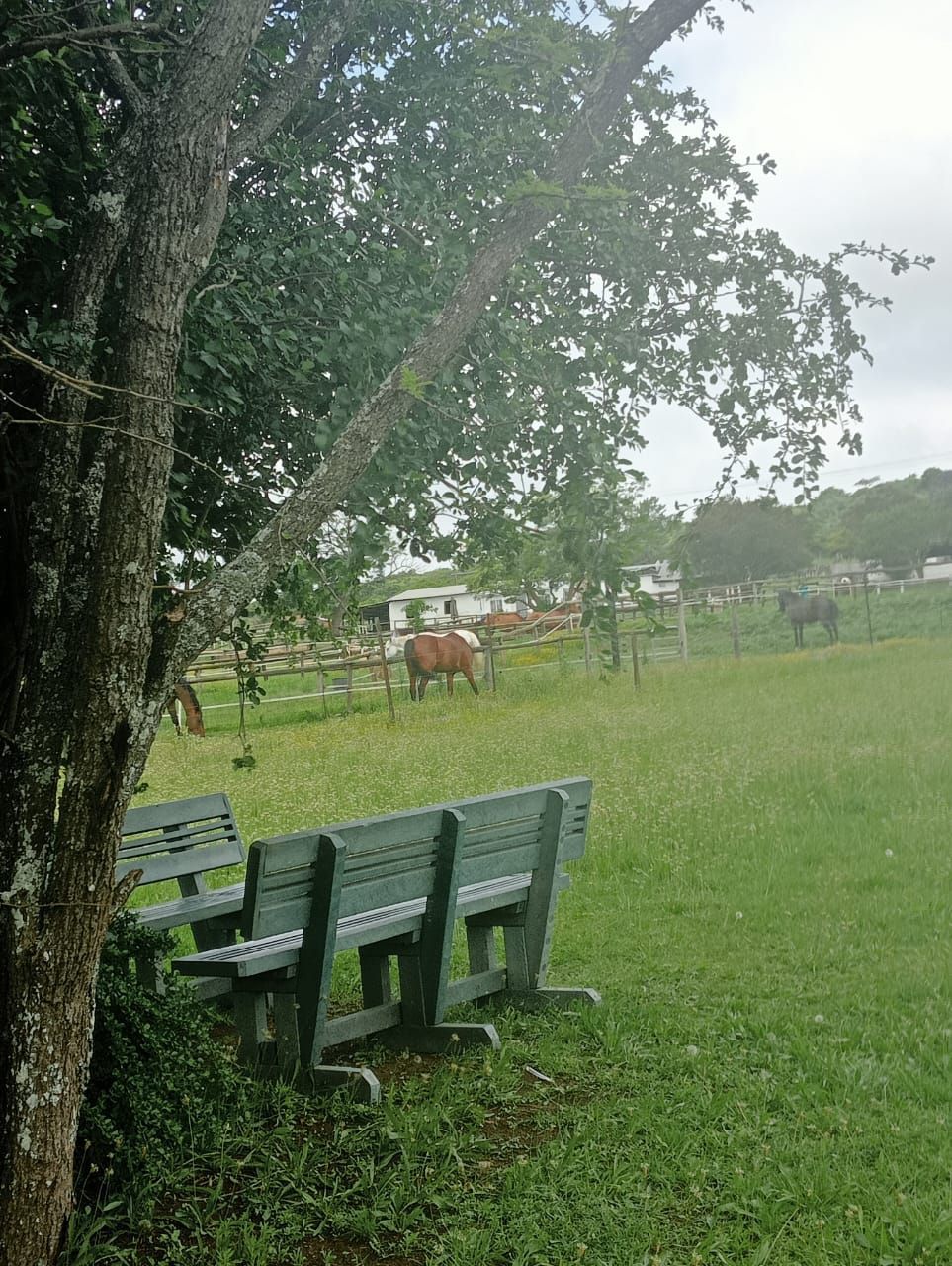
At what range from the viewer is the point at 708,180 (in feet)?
15.1

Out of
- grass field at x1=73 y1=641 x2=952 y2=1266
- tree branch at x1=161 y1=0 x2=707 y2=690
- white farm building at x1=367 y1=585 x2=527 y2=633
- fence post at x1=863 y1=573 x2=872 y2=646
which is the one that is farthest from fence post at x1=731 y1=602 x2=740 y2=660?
tree branch at x1=161 y1=0 x2=707 y2=690

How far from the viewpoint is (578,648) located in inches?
388

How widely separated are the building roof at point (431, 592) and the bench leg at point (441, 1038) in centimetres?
274

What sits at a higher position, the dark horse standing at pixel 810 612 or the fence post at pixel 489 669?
the dark horse standing at pixel 810 612

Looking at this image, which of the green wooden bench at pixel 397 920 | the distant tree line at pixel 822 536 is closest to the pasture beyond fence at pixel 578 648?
the distant tree line at pixel 822 536

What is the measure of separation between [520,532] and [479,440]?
1.11ft

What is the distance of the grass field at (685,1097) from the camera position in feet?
7.80

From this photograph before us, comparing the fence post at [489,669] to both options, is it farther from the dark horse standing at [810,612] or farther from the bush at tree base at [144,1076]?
the bush at tree base at [144,1076]

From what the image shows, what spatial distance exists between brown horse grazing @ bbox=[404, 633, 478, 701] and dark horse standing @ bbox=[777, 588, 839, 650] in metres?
2.52

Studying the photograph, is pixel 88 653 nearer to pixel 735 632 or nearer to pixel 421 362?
pixel 421 362

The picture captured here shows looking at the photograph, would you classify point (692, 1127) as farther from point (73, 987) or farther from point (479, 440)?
point (479, 440)

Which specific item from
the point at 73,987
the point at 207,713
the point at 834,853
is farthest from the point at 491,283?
the point at 207,713

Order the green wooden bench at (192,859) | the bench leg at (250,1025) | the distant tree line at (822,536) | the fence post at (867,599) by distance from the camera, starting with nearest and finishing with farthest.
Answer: the bench leg at (250,1025) < the green wooden bench at (192,859) < the distant tree line at (822,536) < the fence post at (867,599)

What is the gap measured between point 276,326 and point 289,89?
2.29ft
